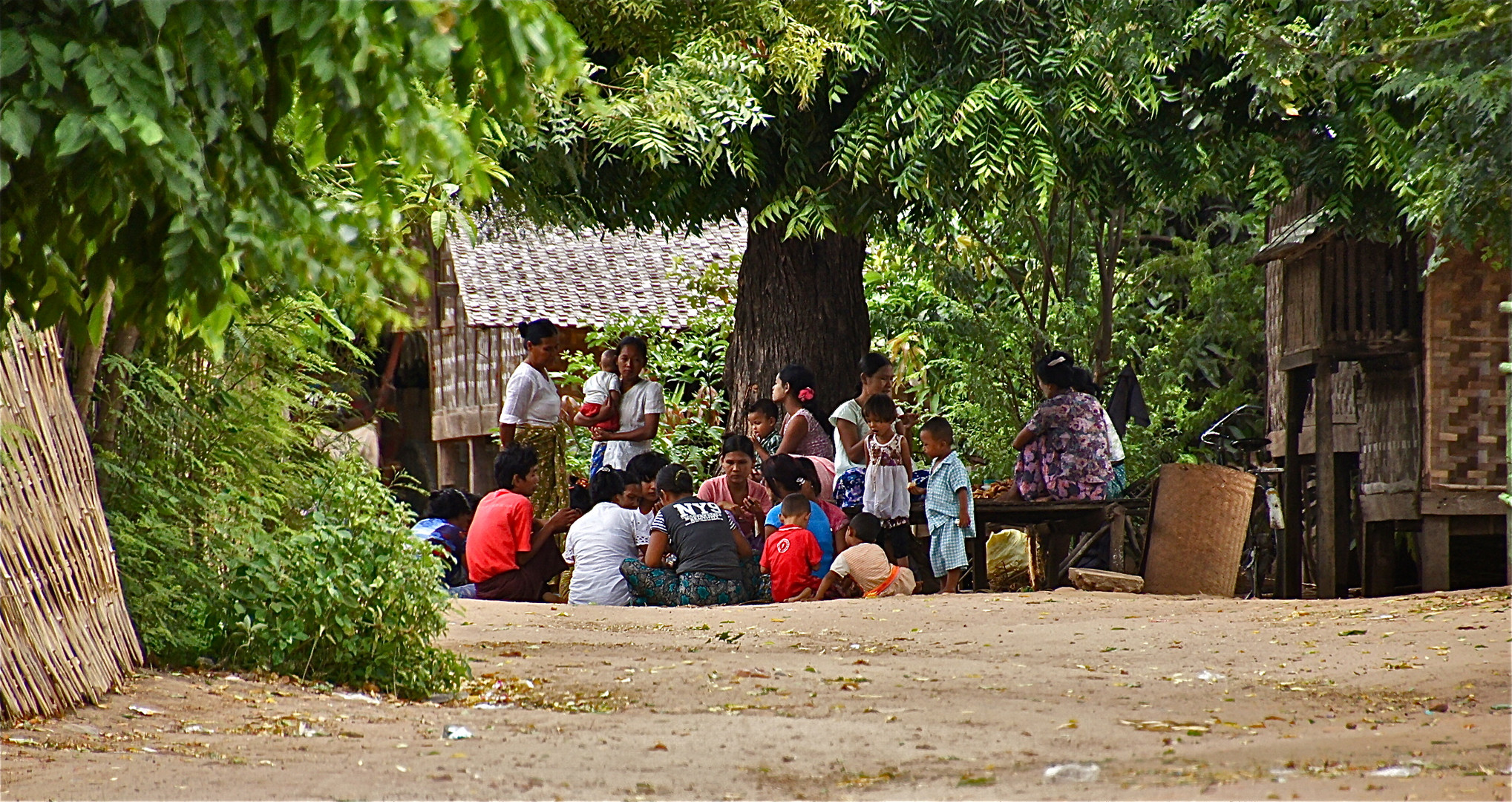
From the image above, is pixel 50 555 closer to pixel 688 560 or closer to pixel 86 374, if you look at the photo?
pixel 86 374

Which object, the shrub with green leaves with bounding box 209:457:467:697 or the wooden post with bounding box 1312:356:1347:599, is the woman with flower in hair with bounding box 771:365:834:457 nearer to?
the wooden post with bounding box 1312:356:1347:599

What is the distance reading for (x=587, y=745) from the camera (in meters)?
4.89

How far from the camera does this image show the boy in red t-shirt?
10.3 meters

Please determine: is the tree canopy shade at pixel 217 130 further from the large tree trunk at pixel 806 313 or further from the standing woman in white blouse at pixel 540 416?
the large tree trunk at pixel 806 313

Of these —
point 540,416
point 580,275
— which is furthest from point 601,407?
point 580,275

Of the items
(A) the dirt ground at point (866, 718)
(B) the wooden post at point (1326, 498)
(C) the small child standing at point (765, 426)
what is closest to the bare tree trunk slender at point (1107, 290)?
(B) the wooden post at point (1326, 498)

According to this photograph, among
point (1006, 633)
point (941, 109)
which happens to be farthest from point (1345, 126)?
point (1006, 633)

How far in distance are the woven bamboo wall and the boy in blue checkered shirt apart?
3224 millimetres

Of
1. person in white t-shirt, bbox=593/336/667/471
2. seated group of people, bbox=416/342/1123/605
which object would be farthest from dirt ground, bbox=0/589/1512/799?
person in white t-shirt, bbox=593/336/667/471

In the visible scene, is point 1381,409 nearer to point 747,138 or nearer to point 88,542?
point 747,138

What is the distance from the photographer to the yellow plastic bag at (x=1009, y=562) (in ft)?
43.7

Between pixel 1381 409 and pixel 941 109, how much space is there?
467 cm

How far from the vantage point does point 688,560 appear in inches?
401

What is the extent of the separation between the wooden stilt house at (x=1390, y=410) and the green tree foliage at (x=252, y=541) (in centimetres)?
748
